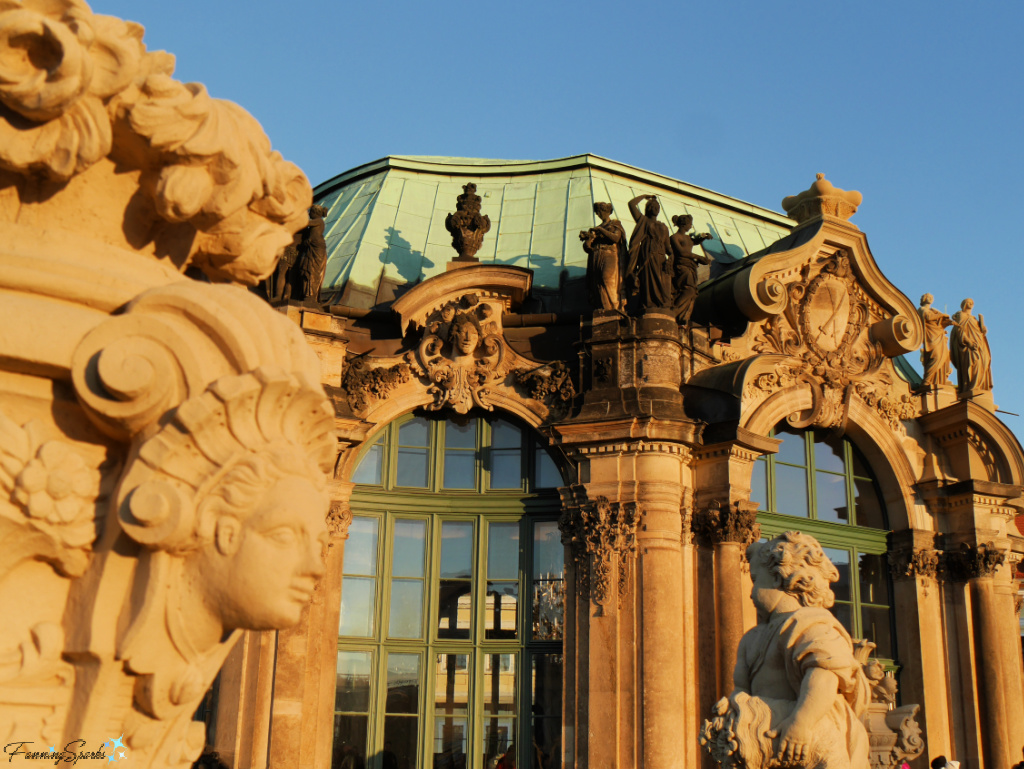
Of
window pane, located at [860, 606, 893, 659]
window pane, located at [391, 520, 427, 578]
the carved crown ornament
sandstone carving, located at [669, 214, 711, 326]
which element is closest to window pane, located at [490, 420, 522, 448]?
the carved crown ornament

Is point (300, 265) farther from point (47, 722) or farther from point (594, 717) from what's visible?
point (47, 722)

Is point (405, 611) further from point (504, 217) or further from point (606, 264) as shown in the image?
point (504, 217)

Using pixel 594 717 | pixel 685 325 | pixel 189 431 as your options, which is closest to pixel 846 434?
pixel 685 325

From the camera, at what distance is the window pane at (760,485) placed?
16.6 meters

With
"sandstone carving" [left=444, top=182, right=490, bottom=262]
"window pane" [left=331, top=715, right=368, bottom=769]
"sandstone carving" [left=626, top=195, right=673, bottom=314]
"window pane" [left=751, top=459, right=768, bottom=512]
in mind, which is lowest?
"window pane" [left=331, top=715, right=368, bottom=769]

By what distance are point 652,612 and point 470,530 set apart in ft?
10.0

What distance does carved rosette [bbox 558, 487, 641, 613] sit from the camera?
14852 millimetres

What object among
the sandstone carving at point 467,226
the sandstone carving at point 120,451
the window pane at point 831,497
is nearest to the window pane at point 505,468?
the sandstone carving at point 467,226

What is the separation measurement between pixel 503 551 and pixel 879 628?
598 cm

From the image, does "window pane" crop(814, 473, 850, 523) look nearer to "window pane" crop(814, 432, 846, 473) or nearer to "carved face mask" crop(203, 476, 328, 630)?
"window pane" crop(814, 432, 846, 473)

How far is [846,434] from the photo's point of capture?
18000mm

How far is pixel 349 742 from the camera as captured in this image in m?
15.4

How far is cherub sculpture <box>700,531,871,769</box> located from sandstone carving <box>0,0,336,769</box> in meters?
3.63

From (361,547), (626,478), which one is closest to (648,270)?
(626,478)
